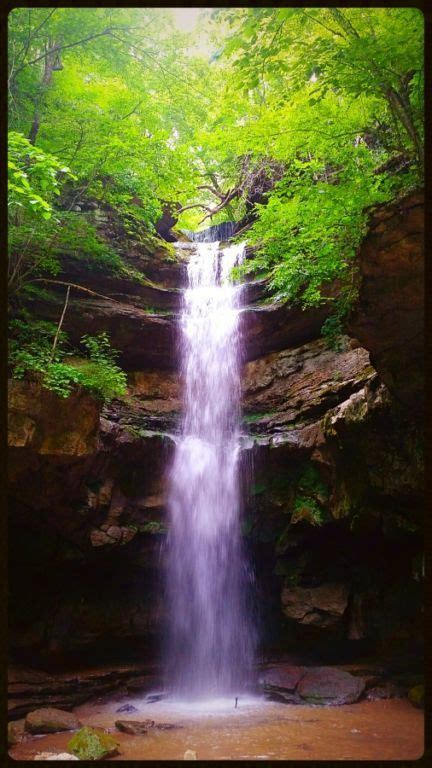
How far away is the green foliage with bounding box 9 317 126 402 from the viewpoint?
22.7 feet

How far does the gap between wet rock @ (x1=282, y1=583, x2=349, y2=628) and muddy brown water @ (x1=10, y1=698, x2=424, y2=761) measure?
1313mm

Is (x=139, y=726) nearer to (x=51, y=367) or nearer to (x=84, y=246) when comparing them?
(x=51, y=367)

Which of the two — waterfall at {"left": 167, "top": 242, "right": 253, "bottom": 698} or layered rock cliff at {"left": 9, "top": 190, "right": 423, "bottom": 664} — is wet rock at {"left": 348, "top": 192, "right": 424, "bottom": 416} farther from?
waterfall at {"left": 167, "top": 242, "right": 253, "bottom": 698}

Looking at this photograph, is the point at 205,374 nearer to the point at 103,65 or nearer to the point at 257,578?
the point at 257,578

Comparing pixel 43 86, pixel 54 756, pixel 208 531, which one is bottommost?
pixel 54 756

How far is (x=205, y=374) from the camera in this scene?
1101cm

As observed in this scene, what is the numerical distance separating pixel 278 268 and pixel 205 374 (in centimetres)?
353

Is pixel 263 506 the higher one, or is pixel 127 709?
pixel 263 506

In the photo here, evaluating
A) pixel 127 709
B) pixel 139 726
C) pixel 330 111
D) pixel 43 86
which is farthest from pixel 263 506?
pixel 43 86

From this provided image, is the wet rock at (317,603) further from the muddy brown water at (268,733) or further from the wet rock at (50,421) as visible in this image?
the wet rock at (50,421)

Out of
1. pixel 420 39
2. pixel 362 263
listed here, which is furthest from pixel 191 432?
pixel 420 39

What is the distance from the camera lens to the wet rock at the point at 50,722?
6246 mm

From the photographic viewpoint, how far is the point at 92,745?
526cm

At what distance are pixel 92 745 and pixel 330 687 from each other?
3775 mm
